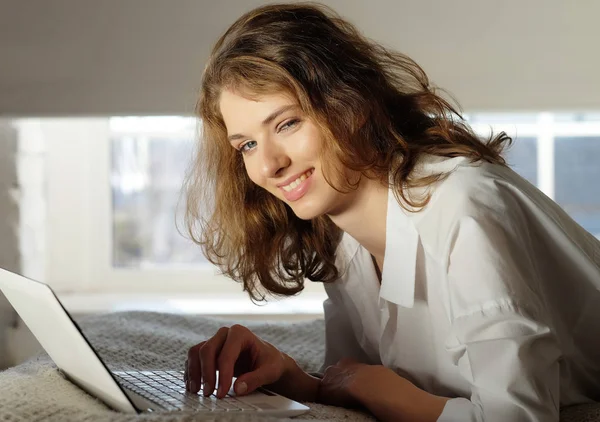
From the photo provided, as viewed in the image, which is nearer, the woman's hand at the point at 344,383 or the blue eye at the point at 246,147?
the woman's hand at the point at 344,383

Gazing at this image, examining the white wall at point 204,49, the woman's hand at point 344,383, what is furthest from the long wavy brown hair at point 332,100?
the white wall at point 204,49

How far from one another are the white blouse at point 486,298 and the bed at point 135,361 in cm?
14

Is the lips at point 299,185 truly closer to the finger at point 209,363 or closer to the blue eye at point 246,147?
the blue eye at point 246,147

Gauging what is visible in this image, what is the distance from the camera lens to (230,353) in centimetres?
126

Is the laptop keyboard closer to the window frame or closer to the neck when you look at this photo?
the neck

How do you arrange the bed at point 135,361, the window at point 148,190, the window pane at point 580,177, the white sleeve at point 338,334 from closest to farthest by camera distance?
the bed at point 135,361 < the white sleeve at point 338,334 < the window pane at point 580,177 < the window at point 148,190

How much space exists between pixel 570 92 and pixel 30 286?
2.06 m

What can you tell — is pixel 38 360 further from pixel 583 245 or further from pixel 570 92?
pixel 570 92

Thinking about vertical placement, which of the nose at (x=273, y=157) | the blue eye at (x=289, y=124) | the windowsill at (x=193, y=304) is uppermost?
the blue eye at (x=289, y=124)

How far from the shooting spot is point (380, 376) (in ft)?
4.10

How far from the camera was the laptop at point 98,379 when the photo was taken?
3.23 feet

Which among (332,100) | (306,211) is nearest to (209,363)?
(306,211)

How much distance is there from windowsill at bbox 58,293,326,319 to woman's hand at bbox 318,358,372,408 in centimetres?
160

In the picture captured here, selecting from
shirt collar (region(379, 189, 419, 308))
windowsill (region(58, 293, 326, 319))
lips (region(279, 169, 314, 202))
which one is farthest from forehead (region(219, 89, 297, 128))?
windowsill (region(58, 293, 326, 319))
